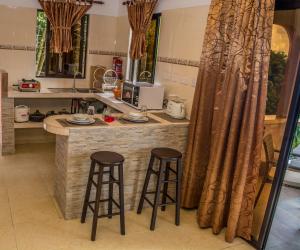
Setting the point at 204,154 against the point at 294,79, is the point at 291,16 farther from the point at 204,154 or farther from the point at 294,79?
the point at 204,154

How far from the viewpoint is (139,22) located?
14.6 feet

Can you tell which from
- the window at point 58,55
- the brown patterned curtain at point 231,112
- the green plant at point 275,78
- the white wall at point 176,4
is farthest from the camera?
the window at point 58,55

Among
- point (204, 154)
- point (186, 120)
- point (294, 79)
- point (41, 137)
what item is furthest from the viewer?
point (41, 137)

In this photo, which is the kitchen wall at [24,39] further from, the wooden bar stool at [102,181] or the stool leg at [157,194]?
the stool leg at [157,194]

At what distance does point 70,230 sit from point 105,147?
2.57 feet

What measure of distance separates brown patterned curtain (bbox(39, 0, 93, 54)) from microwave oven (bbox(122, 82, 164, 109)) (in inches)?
59.9

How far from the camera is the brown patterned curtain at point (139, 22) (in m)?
4.28

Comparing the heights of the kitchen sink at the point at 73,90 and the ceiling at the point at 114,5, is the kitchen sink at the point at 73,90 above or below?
below

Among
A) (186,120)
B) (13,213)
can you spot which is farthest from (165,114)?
(13,213)

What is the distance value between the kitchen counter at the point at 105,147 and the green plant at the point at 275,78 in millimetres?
842

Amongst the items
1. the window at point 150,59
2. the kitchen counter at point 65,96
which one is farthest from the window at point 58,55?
the window at point 150,59

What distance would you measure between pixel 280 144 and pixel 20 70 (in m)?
3.82

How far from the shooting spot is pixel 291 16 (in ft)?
9.04

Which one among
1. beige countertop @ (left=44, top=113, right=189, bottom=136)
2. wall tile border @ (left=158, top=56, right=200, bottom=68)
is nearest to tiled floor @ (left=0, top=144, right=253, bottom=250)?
Answer: beige countertop @ (left=44, top=113, right=189, bottom=136)
